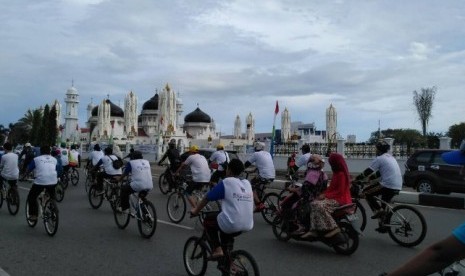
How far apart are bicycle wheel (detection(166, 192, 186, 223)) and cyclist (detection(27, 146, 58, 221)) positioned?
2.50 m

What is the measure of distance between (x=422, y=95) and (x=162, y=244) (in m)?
43.3

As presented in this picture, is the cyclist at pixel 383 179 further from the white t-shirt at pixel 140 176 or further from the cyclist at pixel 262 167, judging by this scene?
the white t-shirt at pixel 140 176

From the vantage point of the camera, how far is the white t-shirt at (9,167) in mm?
11047

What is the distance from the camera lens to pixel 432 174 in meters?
15.4

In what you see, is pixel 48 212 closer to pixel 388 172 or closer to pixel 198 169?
pixel 198 169

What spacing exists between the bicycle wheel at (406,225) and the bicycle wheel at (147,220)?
4.05 meters

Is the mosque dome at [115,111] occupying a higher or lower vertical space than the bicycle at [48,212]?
higher

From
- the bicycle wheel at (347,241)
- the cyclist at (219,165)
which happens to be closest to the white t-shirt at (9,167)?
the cyclist at (219,165)

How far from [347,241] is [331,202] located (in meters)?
0.64

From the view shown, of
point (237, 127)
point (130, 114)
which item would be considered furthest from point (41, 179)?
point (237, 127)

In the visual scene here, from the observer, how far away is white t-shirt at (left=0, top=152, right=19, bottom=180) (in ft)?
36.2

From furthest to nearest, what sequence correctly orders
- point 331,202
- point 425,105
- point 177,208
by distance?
point 425,105 → point 177,208 → point 331,202

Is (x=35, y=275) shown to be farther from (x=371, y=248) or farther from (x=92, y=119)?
(x=92, y=119)

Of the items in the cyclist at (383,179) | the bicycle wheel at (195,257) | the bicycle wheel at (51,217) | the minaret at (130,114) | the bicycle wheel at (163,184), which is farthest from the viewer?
the minaret at (130,114)
